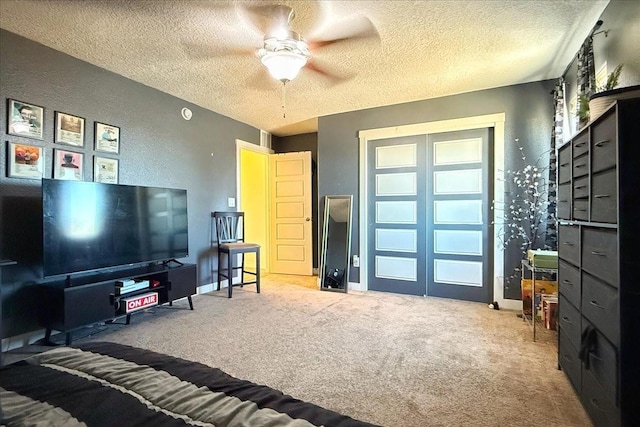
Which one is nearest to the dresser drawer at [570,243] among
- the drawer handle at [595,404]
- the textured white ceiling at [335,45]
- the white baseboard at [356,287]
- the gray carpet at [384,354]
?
the drawer handle at [595,404]

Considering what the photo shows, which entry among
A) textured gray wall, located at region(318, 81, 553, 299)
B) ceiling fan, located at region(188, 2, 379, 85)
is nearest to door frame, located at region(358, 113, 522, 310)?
textured gray wall, located at region(318, 81, 553, 299)

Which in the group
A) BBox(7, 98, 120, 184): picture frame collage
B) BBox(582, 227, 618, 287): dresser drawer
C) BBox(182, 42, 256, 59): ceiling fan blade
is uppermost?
BBox(182, 42, 256, 59): ceiling fan blade

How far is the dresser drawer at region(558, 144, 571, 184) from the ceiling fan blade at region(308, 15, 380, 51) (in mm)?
1594

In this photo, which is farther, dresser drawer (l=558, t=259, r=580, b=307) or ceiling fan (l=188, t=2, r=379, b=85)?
ceiling fan (l=188, t=2, r=379, b=85)

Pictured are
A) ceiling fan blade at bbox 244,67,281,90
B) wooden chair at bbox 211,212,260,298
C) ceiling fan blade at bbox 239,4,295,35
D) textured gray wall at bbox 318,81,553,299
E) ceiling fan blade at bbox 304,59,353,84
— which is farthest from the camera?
wooden chair at bbox 211,212,260,298

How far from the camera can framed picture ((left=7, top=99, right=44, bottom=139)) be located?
2.49 meters

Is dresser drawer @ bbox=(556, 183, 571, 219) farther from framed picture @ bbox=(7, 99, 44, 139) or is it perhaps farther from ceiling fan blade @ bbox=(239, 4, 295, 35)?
framed picture @ bbox=(7, 99, 44, 139)

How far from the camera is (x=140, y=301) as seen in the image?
2.94 m

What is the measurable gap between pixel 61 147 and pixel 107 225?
0.81 m

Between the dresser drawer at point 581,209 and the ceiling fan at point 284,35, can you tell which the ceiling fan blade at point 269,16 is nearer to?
the ceiling fan at point 284,35

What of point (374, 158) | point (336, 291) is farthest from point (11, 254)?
point (374, 158)

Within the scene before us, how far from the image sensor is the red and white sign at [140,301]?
111 inches

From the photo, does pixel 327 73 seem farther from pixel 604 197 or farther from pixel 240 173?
pixel 604 197

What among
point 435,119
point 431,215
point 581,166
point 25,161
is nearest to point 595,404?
point 581,166
